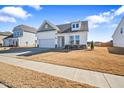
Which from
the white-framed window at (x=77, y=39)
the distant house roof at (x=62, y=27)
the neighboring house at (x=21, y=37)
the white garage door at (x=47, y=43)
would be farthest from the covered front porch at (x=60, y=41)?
the neighboring house at (x=21, y=37)

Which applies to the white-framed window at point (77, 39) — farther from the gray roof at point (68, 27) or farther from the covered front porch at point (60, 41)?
the covered front porch at point (60, 41)

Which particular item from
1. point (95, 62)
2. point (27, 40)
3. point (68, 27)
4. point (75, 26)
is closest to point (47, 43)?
point (68, 27)

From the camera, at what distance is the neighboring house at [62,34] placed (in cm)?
2035

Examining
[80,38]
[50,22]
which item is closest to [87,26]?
[80,38]

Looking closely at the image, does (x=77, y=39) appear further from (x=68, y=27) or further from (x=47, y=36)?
(x=47, y=36)

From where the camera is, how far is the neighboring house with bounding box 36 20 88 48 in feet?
66.8

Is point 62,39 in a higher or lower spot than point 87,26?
lower

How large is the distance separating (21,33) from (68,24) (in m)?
16.4
